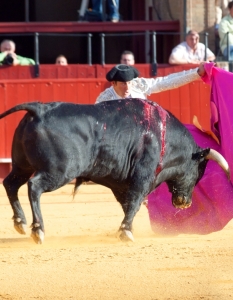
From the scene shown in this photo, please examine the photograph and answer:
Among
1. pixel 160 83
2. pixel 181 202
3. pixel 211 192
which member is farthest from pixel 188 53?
pixel 181 202

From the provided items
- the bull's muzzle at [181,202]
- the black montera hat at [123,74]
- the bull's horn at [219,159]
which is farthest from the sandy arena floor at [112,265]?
the black montera hat at [123,74]

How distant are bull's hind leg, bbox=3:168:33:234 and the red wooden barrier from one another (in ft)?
17.8

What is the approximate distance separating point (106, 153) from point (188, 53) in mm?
6381

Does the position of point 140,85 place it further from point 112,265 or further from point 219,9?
point 219,9

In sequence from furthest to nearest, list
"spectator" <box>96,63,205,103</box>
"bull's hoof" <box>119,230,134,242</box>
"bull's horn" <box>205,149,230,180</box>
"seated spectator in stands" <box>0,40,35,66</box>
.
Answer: "seated spectator in stands" <box>0,40,35,66</box> → "spectator" <box>96,63,205,103</box> → "bull's horn" <box>205,149,230,180</box> → "bull's hoof" <box>119,230,134,242</box>

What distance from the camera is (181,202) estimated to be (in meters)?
7.46

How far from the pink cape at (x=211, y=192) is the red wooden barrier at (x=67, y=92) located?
4.81 metres

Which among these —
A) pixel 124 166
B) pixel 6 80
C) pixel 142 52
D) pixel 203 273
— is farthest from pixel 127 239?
pixel 142 52

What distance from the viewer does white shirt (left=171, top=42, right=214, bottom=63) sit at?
12870mm

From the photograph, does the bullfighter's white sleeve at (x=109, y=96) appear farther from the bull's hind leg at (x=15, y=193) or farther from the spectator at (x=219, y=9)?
the spectator at (x=219, y=9)

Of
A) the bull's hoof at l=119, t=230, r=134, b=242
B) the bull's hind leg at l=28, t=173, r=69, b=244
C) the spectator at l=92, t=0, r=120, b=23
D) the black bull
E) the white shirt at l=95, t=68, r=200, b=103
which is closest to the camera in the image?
the bull's hind leg at l=28, t=173, r=69, b=244

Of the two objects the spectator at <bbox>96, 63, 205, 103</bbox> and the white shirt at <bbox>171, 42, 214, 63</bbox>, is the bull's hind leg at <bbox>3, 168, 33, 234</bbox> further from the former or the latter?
the white shirt at <bbox>171, 42, 214, 63</bbox>

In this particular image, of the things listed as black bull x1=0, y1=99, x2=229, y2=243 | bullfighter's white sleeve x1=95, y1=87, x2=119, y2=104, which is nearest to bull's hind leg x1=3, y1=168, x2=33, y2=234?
black bull x1=0, y1=99, x2=229, y2=243

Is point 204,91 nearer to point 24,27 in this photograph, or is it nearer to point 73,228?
point 24,27
